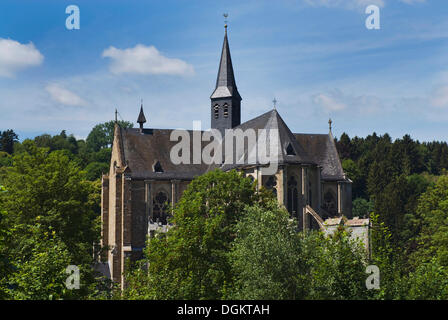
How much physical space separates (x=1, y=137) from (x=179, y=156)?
71732 millimetres

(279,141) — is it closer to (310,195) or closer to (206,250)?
(310,195)

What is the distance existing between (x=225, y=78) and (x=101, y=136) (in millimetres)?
71019

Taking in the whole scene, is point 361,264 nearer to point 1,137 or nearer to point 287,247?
point 287,247

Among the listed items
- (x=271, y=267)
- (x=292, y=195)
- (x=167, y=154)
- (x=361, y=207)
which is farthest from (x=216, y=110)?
(x=271, y=267)

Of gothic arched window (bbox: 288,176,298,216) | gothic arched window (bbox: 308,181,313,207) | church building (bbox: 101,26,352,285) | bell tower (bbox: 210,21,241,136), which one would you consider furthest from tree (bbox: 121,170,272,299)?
bell tower (bbox: 210,21,241,136)

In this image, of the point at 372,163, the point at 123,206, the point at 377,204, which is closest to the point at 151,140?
the point at 123,206

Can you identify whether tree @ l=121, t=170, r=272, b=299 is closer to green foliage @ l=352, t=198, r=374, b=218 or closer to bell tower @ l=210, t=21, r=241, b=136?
bell tower @ l=210, t=21, r=241, b=136

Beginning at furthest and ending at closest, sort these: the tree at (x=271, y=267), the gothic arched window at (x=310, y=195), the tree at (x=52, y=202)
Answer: the gothic arched window at (x=310, y=195)
the tree at (x=52, y=202)
the tree at (x=271, y=267)

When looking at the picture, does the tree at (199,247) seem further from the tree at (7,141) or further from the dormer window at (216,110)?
the tree at (7,141)

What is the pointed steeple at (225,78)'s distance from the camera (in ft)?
229

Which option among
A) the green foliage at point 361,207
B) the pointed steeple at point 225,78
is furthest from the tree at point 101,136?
the pointed steeple at point 225,78

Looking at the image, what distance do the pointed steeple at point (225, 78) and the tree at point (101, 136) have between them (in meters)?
66.3

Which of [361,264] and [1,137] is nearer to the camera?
[361,264]

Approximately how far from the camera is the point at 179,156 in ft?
224
